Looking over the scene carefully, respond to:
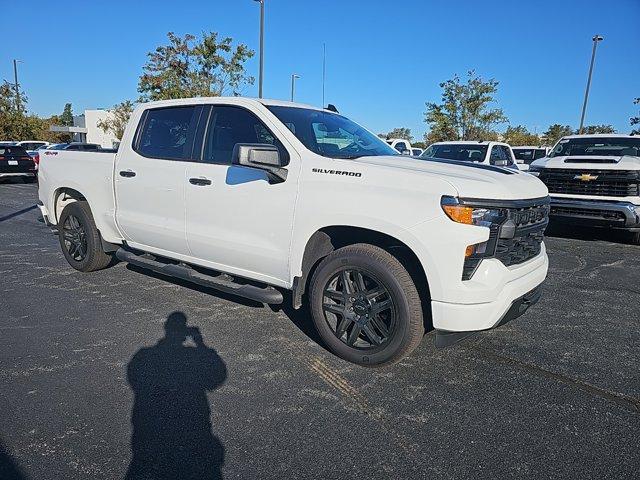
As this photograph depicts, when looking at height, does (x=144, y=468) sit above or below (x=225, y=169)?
below

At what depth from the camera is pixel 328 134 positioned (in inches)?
158

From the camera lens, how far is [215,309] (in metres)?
4.48

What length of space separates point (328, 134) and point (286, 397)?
2.21m

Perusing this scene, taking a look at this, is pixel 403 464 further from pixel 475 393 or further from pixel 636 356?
pixel 636 356

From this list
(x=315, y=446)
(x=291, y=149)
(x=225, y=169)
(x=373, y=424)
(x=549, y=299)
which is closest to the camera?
(x=315, y=446)

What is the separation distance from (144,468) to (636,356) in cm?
364

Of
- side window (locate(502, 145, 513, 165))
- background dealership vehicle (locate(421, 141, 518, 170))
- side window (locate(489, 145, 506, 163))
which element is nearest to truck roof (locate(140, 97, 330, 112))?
background dealership vehicle (locate(421, 141, 518, 170))

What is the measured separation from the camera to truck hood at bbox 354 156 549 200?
2.88 metres

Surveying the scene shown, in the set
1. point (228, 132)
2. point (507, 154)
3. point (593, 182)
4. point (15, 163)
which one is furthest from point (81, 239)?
point (15, 163)

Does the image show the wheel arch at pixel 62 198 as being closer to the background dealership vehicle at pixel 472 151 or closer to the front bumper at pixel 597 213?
the front bumper at pixel 597 213

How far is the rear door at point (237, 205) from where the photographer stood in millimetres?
3584

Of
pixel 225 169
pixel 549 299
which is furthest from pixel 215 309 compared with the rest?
pixel 549 299

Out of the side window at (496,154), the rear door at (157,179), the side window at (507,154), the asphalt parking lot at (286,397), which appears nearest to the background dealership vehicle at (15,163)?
the asphalt parking lot at (286,397)

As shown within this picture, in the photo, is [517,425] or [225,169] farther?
[225,169]
